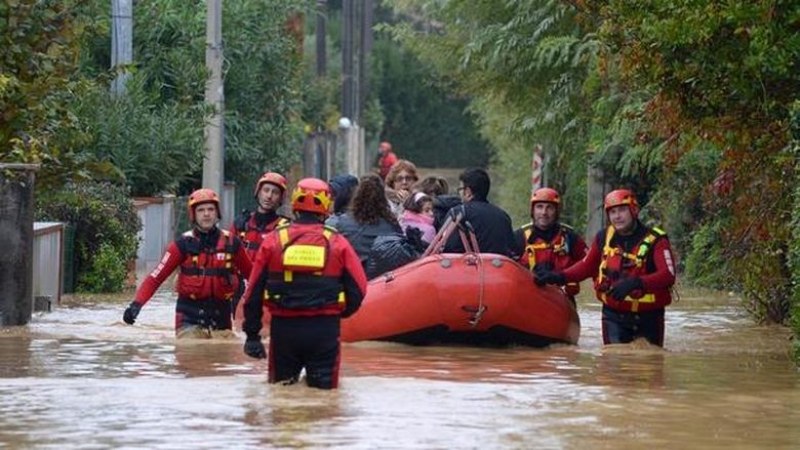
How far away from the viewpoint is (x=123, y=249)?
25.6 meters

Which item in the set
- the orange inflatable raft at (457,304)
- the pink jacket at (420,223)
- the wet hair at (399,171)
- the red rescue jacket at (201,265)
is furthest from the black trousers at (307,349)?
the wet hair at (399,171)

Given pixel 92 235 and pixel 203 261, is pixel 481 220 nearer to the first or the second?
pixel 203 261

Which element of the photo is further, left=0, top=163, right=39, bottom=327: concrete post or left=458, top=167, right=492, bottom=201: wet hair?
left=0, top=163, right=39, bottom=327: concrete post

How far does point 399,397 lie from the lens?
42.6 feet

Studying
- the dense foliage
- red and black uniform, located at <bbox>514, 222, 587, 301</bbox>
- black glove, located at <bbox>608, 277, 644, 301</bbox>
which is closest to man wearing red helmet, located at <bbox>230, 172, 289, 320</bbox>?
red and black uniform, located at <bbox>514, 222, 587, 301</bbox>

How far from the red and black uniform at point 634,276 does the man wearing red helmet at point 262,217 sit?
261 centimetres

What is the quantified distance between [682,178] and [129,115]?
841 cm

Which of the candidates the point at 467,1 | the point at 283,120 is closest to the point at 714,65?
the point at 467,1

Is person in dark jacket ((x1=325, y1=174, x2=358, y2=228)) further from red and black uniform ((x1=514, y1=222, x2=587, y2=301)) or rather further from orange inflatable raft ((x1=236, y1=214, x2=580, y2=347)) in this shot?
orange inflatable raft ((x1=236, y1=214, x2=580, y2=347))

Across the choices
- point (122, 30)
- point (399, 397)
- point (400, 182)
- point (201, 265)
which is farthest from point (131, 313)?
point (122, 30)

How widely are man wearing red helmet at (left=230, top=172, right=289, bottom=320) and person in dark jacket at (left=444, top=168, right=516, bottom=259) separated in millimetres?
1460

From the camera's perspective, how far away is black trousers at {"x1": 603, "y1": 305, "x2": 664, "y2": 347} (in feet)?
56.9

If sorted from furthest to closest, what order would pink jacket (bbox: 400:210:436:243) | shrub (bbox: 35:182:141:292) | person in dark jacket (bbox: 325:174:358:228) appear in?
shrub (bbox: 35:182:141:292), person in dark jacket (bbox: 325:174:358:228), pink jacket (bbox: 400:210:436:243)

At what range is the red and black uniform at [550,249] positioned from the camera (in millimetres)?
18438
